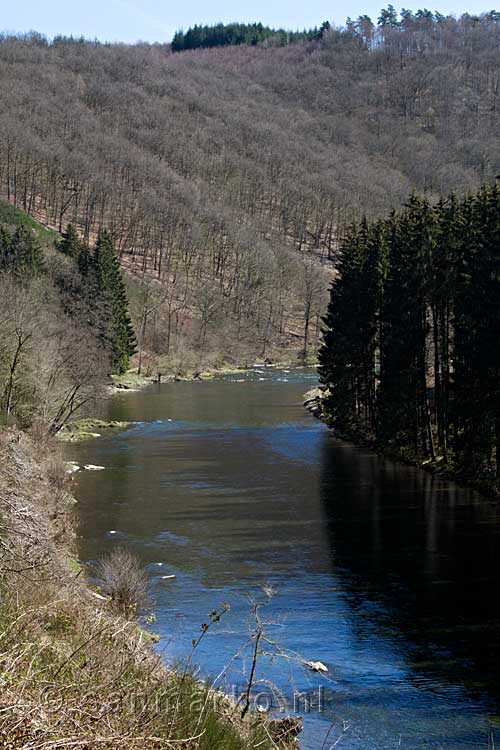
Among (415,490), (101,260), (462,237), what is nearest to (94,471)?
(415,490)

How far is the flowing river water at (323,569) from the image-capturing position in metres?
18.7

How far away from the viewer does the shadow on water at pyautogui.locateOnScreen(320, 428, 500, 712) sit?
21.9 m

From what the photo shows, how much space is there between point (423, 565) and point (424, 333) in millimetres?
22639

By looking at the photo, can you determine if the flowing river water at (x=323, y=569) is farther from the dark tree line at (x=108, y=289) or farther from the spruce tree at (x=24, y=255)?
the spruce tree at (x=24, y=255)

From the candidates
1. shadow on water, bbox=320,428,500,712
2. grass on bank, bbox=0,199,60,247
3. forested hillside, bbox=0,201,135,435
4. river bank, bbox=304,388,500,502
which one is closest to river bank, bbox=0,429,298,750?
shadow on water, bbox=320,428,500,712

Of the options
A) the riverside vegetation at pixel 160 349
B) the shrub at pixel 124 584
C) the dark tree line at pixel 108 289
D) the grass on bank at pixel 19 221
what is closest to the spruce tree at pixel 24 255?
the riverside vegetation at pixel 160 349

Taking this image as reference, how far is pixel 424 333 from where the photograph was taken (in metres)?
50.5

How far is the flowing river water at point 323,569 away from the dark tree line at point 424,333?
2926mm

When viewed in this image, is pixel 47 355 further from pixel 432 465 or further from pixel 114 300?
pixel 114 300

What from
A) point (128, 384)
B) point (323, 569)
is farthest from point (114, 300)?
point (323, 569)

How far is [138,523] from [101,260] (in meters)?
71.8

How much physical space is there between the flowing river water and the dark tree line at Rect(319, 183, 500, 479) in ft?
9.60

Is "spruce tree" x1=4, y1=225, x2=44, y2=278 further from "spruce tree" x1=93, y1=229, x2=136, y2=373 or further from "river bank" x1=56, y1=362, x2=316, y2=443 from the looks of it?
"river bank" x1=56, y1=362, x2=316, y2=443

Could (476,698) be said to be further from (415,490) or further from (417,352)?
(417,352)
